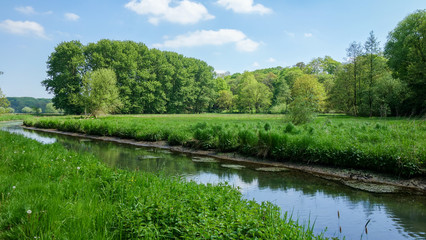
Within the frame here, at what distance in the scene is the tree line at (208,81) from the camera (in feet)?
115

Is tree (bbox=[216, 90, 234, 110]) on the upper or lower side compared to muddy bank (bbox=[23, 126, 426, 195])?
upper

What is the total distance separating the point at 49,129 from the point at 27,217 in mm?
32615

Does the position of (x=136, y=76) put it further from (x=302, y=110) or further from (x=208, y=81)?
(x=302, y=110)

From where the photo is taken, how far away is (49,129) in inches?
1237

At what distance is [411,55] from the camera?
3534 cm

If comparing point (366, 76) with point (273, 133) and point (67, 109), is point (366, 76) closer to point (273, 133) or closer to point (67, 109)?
point (273, 133)

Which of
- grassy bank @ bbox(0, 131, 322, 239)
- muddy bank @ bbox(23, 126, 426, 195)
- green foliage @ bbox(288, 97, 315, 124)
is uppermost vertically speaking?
green foliage @ bbox(288, 97, 315, 124)

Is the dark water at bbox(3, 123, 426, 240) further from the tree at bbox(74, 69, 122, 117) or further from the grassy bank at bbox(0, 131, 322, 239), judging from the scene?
A: the tree at bbox(74, 69, 122, 117)

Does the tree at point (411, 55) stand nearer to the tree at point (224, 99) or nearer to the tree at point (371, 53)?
the tree at point (371, 53)

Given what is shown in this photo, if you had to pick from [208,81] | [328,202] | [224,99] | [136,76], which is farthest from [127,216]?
[224,99]

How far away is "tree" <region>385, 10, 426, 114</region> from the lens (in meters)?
32.3

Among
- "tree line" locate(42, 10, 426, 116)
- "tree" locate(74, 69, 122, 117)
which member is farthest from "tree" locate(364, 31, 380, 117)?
"tree" locate(74, 69, 122, 117)

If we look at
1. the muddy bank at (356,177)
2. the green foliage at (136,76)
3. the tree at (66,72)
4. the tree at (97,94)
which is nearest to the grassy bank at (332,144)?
the muddy bank at (356,177)

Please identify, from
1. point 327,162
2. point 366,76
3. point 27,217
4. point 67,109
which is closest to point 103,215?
point 27,217
